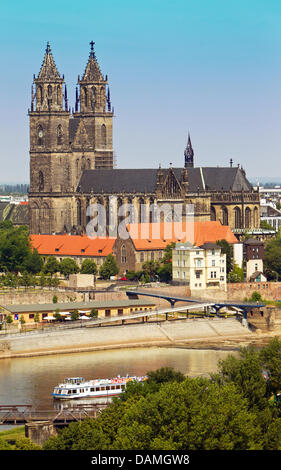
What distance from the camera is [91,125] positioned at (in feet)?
487

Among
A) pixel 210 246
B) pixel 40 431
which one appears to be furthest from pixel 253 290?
pixel 40 431

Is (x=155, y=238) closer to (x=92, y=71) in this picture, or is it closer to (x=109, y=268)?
(x=109, y=268)

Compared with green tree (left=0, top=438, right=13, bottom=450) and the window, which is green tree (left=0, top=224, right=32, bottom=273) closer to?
the window

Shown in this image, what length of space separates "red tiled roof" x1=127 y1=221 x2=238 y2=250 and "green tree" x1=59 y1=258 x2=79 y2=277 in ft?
19.2

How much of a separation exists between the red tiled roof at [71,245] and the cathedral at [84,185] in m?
6.63

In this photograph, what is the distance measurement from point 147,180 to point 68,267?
71.4 ft

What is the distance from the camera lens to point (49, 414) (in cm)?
6438

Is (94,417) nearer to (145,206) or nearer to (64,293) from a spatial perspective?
(64,293)

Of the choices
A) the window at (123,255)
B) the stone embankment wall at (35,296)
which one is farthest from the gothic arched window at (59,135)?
→ the stone embankment wall at (35,296)

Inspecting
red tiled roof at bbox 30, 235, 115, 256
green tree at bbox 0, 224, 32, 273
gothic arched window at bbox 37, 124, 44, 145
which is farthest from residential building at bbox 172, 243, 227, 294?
gothic arched window at bbox 37, 124, 44, 145

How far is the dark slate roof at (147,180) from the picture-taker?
465 ft

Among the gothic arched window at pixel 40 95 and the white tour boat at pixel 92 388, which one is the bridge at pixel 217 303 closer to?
the white tour boat at pixel 92 388
